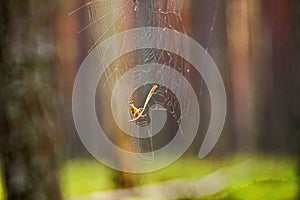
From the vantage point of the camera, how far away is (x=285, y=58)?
13.7ft

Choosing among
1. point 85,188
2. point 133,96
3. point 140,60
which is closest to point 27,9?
point 133,96

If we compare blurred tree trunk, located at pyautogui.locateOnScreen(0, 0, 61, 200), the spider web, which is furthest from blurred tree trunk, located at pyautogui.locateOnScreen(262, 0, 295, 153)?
blurred tree trunk, located at pyautogui.locateOnScreen(0, 0, 61, 200)

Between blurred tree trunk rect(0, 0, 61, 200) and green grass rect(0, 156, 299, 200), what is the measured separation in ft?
5.43

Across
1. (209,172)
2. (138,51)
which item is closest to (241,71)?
(209,172)

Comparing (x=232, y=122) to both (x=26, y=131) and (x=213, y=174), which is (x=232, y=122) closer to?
(x=213, y=174)

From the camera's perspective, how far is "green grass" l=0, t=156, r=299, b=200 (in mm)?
3123

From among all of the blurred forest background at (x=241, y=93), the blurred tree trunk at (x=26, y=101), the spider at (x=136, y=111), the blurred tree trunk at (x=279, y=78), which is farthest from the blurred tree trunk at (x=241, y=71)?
the blurred tree trunk at (x=26, y=101)

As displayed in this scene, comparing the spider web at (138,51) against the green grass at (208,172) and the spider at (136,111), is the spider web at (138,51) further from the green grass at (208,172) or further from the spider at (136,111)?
the green grass at (208,172)

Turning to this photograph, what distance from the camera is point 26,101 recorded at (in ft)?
4.08

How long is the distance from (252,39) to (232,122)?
22.6 inches

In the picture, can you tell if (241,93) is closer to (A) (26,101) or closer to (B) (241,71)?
(B) (241,71)

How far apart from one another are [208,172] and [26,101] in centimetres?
257

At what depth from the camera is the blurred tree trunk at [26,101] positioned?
49.0 inches

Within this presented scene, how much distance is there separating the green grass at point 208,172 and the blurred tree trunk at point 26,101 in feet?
5.43
